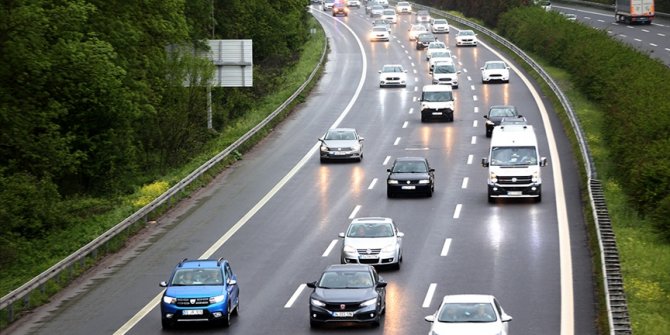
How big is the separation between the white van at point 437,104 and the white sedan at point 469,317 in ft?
139

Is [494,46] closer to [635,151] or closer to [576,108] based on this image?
[576,108]

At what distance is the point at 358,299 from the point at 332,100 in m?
51.1

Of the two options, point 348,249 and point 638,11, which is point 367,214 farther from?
point 638,11

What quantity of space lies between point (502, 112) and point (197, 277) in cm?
3559

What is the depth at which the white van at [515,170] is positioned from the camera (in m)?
45.4

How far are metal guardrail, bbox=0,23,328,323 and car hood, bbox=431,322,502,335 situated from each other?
37.0 feet

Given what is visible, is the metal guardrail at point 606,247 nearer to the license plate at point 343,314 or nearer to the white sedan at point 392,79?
the license plate at point 343,314

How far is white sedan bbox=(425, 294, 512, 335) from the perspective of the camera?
83.4 feet

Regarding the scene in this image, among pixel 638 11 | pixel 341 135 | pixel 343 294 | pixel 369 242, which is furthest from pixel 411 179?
pixel 638 11

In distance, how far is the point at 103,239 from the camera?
127ft

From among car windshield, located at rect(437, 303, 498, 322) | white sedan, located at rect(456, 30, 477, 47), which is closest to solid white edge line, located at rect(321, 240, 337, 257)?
car windshield, located at rect(437, 303, 498, 322)

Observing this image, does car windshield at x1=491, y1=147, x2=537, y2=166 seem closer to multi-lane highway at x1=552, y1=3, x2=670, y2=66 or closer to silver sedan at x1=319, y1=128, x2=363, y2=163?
silver sedan at x1=319, y1=128, x2=363, y2=163

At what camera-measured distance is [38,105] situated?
158ft

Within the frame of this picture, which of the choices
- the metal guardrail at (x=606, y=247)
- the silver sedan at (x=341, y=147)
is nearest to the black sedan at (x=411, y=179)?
the metal guardrail at (x=606, y=247)
